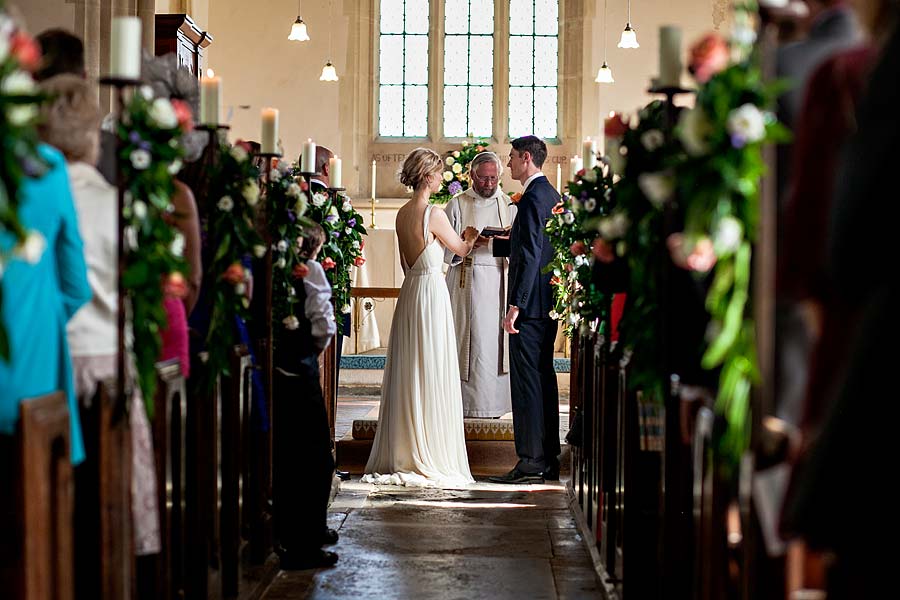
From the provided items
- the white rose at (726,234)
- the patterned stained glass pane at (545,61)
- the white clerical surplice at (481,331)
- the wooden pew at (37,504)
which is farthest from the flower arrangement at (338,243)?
the patterned stained glass pane at (545,61)

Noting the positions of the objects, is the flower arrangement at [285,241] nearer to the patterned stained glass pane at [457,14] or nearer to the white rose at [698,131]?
the white rose at [698,131]

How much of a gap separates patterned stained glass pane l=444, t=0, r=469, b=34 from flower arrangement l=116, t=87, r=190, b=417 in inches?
451

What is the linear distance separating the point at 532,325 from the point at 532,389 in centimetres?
35

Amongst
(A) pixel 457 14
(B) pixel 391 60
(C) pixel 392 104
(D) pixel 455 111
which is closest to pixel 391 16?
(B) pixel 391 60

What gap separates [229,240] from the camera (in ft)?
13.8

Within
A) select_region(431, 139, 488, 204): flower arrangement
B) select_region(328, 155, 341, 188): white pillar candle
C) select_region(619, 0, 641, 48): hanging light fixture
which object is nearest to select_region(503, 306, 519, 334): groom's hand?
select_region(328, 155, 341, 188): white pillar candle

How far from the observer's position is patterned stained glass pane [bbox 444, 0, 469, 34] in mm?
14359

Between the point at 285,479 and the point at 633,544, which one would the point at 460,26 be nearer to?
the point at 285,479

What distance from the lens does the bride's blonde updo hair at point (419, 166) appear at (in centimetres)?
687

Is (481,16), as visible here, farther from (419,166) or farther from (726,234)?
(726,234)

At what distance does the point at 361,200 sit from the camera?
13.9m

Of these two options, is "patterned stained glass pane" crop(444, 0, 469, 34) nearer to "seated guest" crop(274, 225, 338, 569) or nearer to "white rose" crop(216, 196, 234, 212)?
"seated guest" crop(274, 225, 338, 569)

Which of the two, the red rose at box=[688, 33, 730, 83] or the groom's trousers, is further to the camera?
the groom's trousers

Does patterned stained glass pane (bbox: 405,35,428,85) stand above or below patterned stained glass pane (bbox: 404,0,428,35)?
below
